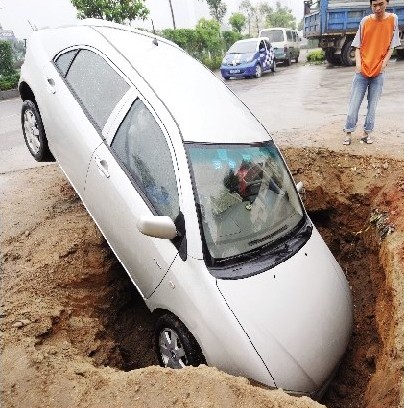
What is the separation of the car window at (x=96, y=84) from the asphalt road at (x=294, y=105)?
9.22 feet

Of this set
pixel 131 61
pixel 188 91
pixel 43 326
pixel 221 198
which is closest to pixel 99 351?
pixel 43 326

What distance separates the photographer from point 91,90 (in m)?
3.56

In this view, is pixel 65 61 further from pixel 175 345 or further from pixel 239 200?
pixel 175 345

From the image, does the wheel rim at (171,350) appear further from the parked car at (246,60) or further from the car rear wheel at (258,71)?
the car rear wheel at (258,71)

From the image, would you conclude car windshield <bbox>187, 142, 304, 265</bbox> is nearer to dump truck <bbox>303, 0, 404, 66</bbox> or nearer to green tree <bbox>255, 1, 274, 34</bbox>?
dump truck <bbox>303, 0, 404, 66</bbox>

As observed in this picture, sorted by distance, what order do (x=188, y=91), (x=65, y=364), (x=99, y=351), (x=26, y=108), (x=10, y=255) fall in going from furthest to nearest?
(x=26, y=108)
(x=10, y=255)
(x=188, y=91)
(x=99, y=351)
(x=65, y=364)

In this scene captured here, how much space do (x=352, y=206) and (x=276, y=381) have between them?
2678 mm

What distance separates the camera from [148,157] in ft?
9.95

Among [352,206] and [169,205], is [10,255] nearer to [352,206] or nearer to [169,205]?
[169,205]

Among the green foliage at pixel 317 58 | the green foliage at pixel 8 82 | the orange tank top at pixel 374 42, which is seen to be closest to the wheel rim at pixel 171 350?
the orange tank top at pixel 374 42

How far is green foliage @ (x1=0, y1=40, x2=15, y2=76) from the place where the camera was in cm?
1764

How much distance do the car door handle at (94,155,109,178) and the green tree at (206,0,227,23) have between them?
133ft

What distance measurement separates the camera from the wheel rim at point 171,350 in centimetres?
282

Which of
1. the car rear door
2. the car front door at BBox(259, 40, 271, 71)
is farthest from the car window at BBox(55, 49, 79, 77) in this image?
the car front door at BBox(259, 40, 271, 71)
